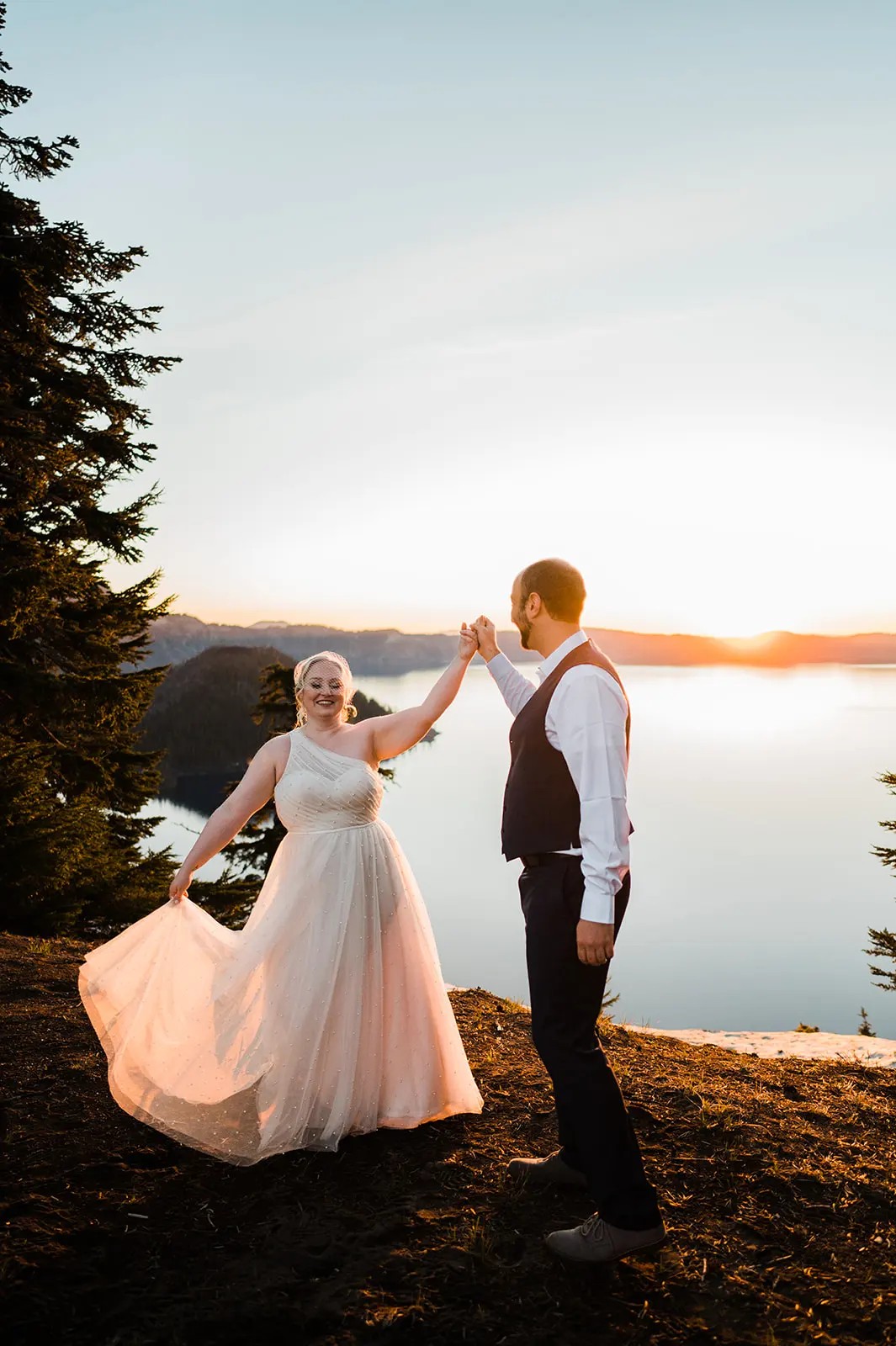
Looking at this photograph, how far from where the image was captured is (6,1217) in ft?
11.2

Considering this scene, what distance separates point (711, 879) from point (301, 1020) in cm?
6973

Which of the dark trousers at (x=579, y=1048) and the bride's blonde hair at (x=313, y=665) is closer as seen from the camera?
the dark trousers at (x=579, y=1048)

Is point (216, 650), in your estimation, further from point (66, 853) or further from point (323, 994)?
point (323, 994)

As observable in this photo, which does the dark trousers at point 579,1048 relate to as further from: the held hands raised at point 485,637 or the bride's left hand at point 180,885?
the bride's left hand at point 180,885

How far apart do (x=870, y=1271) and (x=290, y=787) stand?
3.20 m

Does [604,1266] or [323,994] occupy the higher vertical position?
[323,994]

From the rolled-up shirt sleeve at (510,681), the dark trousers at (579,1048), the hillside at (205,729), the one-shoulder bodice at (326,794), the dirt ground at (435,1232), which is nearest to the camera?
the dirt ground at (435,1232)


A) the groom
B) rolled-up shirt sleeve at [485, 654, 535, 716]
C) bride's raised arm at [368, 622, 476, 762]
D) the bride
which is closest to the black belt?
the groom

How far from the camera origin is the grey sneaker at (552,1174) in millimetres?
3787

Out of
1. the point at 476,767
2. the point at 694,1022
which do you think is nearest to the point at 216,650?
the point at 476,767

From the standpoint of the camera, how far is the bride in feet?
13.6

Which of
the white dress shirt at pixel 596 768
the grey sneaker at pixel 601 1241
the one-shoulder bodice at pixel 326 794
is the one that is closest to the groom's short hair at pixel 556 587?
the white dress shirt at pixel 596 768

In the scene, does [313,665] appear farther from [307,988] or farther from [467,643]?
[307,988]

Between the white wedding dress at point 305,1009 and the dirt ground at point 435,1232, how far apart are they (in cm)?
16
